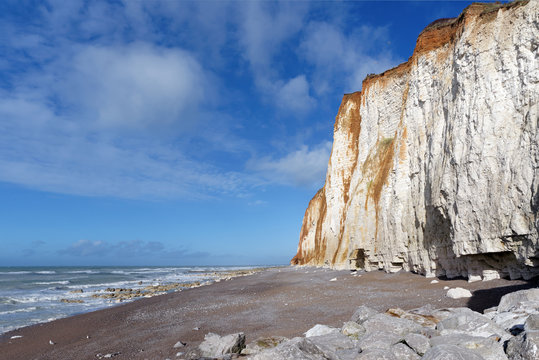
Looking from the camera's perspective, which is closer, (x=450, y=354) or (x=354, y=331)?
(x=450, y=354)

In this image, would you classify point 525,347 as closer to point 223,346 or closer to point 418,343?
point 418,343

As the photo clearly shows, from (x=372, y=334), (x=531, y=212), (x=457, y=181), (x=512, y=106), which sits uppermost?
(x=512, y=106)

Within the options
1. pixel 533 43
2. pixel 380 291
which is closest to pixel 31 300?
pixel 380 291

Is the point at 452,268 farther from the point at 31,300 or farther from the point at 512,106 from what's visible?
the point at 31,300

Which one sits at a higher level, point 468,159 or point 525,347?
point 468,159

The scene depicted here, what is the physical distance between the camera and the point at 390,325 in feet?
19.1

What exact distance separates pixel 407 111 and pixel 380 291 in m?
10.3

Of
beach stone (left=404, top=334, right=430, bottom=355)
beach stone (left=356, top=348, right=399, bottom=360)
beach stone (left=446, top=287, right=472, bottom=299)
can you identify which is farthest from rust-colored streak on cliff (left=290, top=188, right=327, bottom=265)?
beach stone (left=356, top=348, right=399, bottom=360)

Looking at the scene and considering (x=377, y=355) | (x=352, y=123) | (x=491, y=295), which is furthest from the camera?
(x=352, y=123)

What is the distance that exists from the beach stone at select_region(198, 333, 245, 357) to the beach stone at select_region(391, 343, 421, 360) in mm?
3054

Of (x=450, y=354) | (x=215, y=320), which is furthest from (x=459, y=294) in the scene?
(x=215, y=320)

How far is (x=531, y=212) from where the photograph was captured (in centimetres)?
938

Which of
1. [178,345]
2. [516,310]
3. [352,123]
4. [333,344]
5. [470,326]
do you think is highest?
[352,123]

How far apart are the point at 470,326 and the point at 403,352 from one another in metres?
1.63
